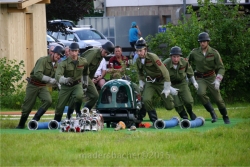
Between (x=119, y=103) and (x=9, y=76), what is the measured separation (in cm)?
623

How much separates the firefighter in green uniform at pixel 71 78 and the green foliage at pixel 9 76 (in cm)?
530

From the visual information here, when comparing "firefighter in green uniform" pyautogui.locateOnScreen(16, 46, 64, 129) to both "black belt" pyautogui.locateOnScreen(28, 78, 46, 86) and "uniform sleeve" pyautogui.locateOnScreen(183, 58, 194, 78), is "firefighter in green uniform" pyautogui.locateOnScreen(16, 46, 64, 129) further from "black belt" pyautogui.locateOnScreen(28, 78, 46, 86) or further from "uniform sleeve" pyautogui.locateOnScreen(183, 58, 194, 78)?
"uniform sleeve" pyautogui.locateOnScreen(183, 58, 194, 78)

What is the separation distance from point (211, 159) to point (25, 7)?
1339 centimetres

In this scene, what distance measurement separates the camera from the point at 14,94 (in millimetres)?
22562

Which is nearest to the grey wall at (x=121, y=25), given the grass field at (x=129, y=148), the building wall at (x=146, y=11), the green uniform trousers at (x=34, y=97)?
the building wall at (x=146, y=11)

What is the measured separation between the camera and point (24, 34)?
24141 millimetres

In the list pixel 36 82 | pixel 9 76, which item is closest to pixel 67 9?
pixel 9 76

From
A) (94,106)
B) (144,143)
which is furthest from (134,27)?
A: (144,143)

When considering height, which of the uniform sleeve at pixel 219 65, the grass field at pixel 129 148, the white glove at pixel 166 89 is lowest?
the grass field at pixel 129 148

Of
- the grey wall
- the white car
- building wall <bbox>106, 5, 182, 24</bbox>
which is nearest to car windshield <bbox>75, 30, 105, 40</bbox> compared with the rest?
the white car

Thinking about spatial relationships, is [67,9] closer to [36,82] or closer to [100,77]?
[100,77]

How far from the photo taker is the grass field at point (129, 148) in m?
11.3

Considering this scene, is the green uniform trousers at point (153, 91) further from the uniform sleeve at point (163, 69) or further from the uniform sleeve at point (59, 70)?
the uniform sleeve at point (59, 70)

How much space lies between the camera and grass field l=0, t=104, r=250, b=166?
37.0 ft
